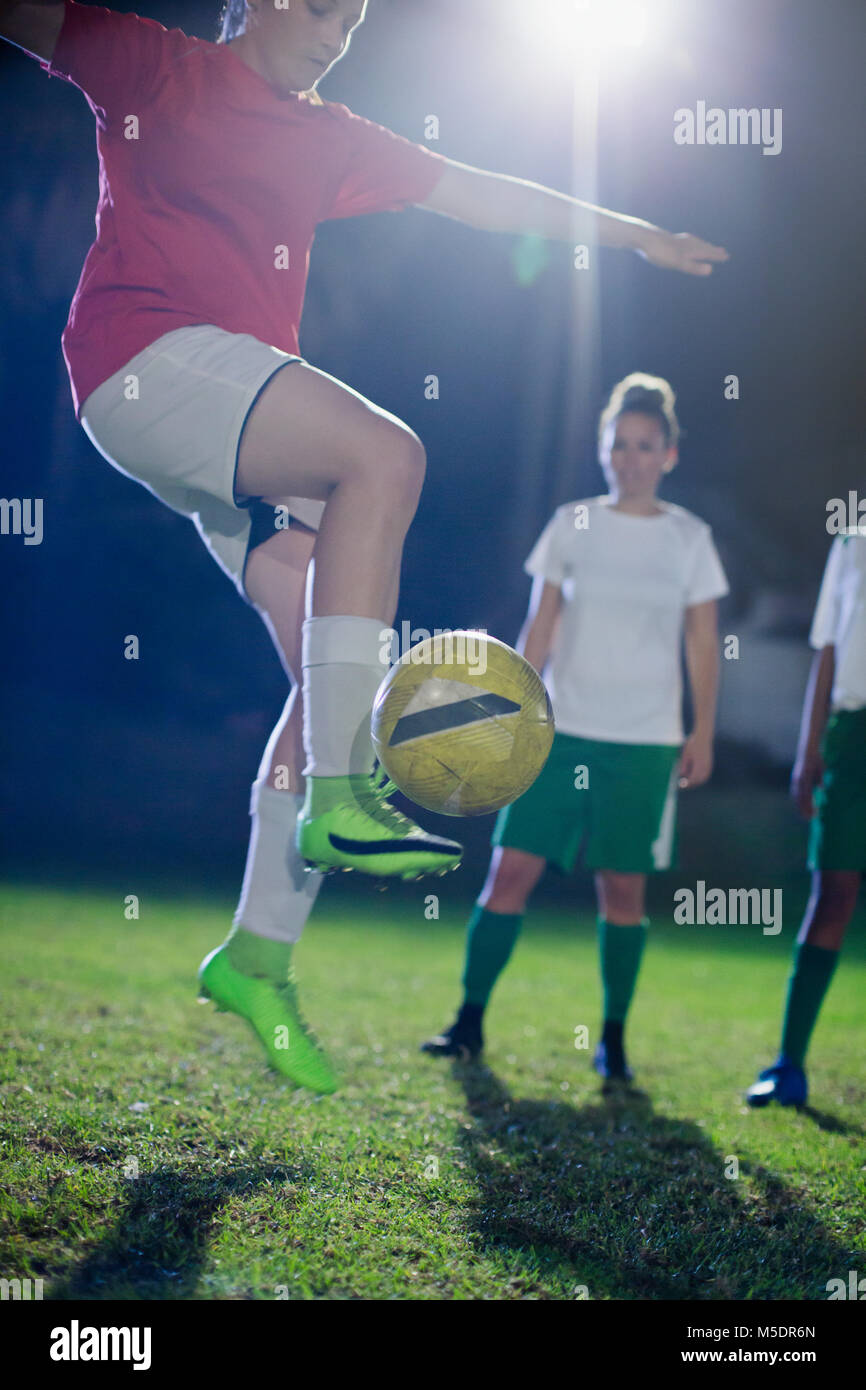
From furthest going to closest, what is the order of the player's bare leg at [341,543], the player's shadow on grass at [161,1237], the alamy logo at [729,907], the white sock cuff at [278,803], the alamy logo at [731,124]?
the alamy logo at [729,907]
the alamy logo at [731,124]
the white sock cuff at [278,803]
the player's bare leg at [341,543]
the player's shadow on grass at [161,1237]

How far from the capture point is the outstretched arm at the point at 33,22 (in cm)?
175

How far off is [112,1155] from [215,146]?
187 centimetres

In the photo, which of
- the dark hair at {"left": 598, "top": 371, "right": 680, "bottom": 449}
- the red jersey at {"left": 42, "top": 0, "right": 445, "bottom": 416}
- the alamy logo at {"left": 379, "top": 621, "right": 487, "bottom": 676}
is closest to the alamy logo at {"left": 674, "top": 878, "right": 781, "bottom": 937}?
the dark hair at {"left": 598, "top": 371, "right": 680, "bottom": 449}

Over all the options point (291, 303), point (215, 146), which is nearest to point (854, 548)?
point (291, 303)

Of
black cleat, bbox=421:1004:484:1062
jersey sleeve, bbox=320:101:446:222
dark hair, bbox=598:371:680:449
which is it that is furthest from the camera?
dark hair, bbox=598:371:680:449

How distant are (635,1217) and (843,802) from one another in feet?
4.78

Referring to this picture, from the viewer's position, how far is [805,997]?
9.11 ft

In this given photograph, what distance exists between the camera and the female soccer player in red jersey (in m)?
1.59

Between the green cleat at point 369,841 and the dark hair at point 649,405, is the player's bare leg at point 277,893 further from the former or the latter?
the dark hair at point 649,405

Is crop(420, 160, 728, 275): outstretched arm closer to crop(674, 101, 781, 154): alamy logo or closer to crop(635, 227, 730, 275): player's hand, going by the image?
crop(635, 227, 730, 275): player's hand

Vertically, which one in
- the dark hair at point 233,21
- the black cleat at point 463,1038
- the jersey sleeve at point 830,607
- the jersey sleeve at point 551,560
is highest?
the dark hair at point 233,21

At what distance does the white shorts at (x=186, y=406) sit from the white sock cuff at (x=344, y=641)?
11.6 inches
